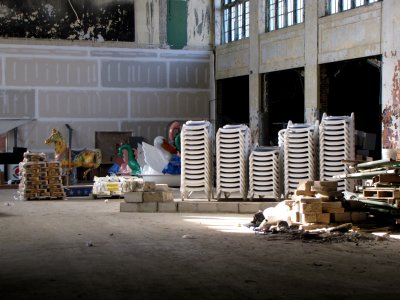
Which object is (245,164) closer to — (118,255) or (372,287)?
(118,255)

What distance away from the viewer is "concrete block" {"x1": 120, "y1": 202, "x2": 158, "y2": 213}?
635 inches

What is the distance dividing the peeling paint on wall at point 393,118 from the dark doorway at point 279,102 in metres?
6.85

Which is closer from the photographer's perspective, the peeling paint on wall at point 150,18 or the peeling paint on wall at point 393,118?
the peeling paint on wall at point 393,118

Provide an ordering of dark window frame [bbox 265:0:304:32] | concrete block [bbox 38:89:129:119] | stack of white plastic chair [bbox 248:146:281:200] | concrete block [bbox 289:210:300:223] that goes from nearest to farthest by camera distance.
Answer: concrete block [bbox 289:210:300:223] → stack of white plastic chair [bbox 248:146:281:200] → dark window frame [bbox 265:0:304:32] → concrete block [bbox 38:89:129:119]

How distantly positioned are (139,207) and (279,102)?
42.6 ft

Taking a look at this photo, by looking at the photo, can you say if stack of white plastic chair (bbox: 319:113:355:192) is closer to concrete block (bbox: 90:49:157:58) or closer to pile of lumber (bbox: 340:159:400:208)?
pile of lumber (bbox: 340:159:400:208)

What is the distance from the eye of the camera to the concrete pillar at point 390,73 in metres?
19.6

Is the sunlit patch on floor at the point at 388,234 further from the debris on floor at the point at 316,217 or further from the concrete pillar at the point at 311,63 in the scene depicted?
the concrete pillar at the point at 311,63

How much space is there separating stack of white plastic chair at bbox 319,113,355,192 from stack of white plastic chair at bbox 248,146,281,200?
0.98m

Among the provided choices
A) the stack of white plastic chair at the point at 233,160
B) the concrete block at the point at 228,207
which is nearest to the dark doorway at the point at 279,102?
the stack of white plastic chair at the point at 233,160

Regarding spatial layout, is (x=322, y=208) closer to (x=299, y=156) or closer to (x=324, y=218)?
(x=324, y=218)

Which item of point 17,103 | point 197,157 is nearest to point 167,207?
point 197,157

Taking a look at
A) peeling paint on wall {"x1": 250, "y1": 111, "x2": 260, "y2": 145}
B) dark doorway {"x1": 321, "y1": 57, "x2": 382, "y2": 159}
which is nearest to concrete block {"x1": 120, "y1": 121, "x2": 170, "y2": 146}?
peeling paint on wall {"x1": 250, "y1": 111, "x2": 260, "y2": 145}

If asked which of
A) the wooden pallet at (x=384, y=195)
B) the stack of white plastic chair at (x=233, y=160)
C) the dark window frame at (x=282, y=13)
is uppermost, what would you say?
the dark window frame at (x=282, y=13)
